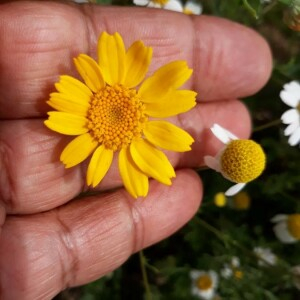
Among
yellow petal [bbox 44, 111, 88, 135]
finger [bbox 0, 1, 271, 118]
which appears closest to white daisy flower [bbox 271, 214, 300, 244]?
finger [bbox 0, 1, 271, 118]

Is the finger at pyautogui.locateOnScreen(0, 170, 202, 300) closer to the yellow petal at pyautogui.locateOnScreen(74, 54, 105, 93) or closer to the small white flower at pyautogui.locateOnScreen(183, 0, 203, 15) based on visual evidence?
the yellow petal at pyautogui.locateOnScreen(74, 54, 105, 93)

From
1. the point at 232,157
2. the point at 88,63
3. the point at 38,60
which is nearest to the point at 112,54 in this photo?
the point at 88,63

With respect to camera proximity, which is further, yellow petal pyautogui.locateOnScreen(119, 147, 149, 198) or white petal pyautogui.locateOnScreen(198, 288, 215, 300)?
white petal pyautogui.locateOnScreen(198, 288, 215, 300)

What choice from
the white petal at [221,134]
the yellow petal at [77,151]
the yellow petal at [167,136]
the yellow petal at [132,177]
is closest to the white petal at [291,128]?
the white petal at [221,134]

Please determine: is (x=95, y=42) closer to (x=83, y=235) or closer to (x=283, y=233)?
(x=83, y=235)

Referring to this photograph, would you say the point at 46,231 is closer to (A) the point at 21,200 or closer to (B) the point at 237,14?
(A) the point at 21,200

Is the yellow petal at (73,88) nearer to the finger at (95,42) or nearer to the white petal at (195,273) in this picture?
the finger at (95,42)
